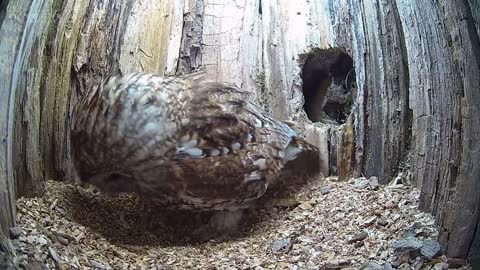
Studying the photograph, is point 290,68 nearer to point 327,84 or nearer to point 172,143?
point 327,84

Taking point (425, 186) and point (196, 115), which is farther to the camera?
point (196, 115)

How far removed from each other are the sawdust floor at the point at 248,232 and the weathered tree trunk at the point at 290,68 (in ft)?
0.29

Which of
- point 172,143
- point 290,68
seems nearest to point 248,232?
point 172,143

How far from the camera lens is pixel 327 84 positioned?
2871 mm

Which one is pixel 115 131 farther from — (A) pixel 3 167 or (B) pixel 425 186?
(B) pixel 425 186

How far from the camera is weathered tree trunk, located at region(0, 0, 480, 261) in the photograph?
5.39 ft

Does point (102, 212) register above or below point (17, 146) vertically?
below

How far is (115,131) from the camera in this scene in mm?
2107

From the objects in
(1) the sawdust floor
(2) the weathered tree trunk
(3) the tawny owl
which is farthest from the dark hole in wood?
(3) the tawny owl

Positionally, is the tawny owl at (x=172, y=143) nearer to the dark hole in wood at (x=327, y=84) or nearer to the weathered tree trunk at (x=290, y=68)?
the weathered tree trunk at (x=290, y=68)

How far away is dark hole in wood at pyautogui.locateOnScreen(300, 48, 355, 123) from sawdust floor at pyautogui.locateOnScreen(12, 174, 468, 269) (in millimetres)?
420

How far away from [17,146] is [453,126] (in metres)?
1.38

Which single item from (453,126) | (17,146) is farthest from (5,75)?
(453,126)

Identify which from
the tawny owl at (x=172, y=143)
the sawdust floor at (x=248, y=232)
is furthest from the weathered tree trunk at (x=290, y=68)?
the tawny owl at (x=172, y=143)
